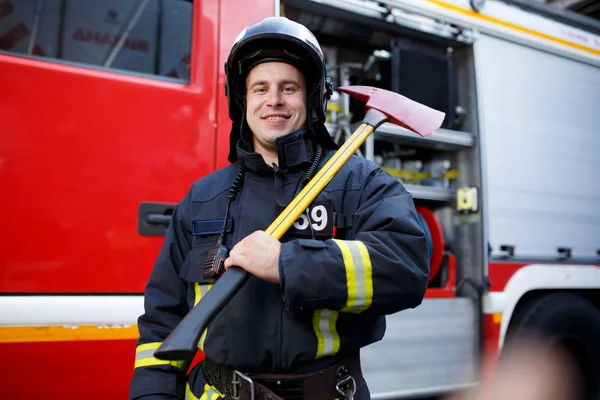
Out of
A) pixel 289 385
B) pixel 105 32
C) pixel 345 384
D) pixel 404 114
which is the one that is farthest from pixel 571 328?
pixel 105 32

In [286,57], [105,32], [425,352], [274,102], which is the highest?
[105,32]

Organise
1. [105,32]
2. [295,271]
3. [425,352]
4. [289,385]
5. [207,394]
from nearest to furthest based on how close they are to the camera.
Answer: [295,271], [289,385], [207,394], [105,32], [425,352]

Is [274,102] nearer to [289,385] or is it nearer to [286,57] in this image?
[286,57]

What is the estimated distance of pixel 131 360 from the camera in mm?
1757

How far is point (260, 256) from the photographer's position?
40.1 inches

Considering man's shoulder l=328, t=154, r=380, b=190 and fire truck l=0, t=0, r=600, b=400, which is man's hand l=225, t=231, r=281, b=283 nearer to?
man's shoulder l=328, t=154, r=380, b=190

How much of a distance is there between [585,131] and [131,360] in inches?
114

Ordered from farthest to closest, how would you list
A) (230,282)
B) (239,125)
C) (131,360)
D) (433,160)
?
(433,160) → (131,360) → (239,125) → (230,282)

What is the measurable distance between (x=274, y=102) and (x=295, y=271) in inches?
20.1

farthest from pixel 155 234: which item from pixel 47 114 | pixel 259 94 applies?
pixel 259 94

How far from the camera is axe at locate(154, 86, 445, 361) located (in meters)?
0.95

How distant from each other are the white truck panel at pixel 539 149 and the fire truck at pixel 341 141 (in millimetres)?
11

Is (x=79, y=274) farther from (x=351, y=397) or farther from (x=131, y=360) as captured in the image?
(x=351, y=397)

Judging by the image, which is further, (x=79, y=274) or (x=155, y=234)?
(x=155, y=234)
